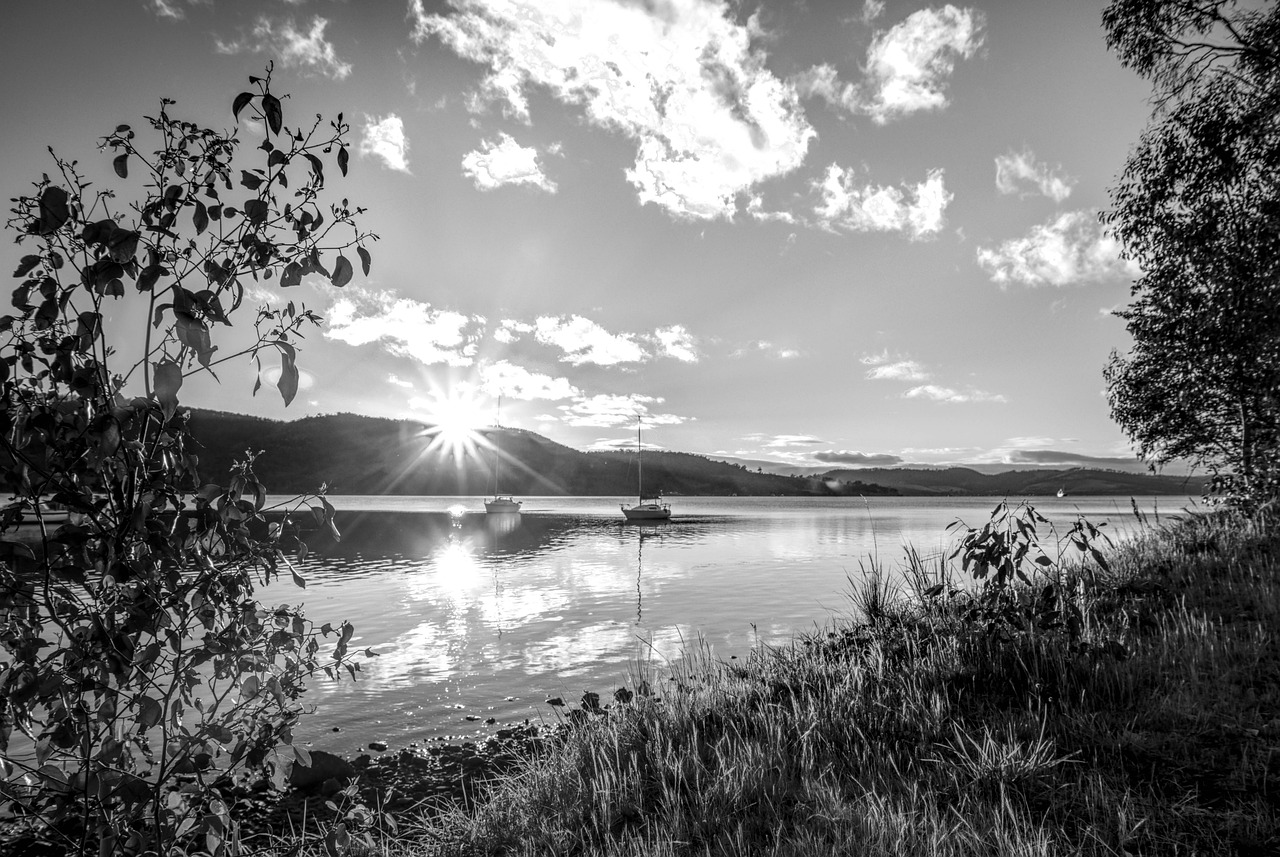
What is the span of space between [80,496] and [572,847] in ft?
12.4

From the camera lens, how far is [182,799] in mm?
2859

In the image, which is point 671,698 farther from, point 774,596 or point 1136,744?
point 774,596

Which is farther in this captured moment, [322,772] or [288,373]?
[322,772]

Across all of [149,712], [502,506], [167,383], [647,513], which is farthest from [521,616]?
[502,506]

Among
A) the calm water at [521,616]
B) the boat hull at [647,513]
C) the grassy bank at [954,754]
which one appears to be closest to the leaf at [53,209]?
the grassy bank at [954,754]

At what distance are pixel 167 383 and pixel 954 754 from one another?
5.66m

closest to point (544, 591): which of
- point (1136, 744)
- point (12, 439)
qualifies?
point (1136, 744)

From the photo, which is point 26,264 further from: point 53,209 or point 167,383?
point 167,383

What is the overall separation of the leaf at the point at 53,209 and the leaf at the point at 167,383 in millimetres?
648

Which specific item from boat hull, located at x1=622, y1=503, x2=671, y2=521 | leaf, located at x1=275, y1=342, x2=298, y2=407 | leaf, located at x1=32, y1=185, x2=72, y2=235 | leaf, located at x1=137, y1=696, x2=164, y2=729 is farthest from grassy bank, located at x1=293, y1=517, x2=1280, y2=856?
boat hull, located at x1=622, y1=503, x2=671, y2=521

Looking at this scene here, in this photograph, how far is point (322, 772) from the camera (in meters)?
7.75

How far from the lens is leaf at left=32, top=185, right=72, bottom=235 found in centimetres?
200

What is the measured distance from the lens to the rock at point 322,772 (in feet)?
24.9

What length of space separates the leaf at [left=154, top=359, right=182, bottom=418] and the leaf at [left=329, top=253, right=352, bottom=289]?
0.76 m
